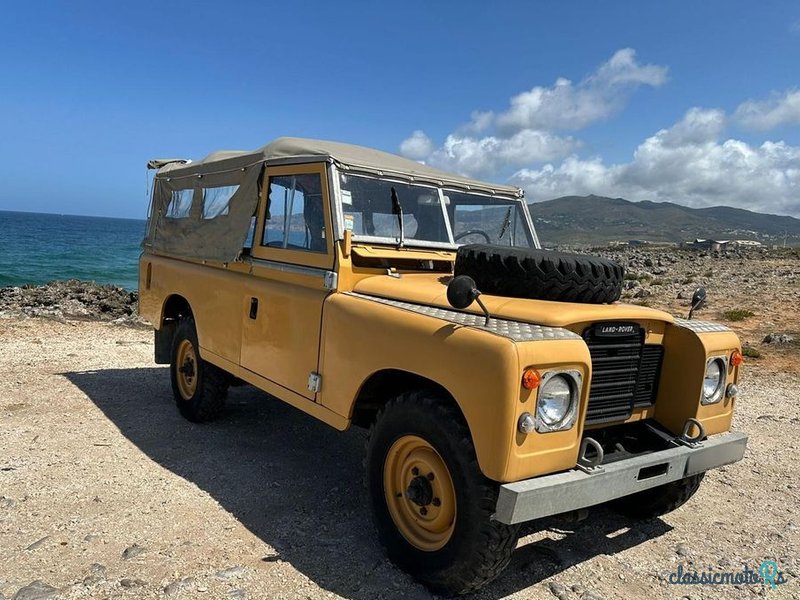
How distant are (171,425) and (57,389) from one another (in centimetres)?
201

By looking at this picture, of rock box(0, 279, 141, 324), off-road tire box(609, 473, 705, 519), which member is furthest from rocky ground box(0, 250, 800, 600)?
rock box(0, 279, 141, 324)

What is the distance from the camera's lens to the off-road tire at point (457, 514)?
289 cm

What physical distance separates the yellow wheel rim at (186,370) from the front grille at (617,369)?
13.1 feet

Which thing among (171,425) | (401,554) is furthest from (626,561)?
(171,425)

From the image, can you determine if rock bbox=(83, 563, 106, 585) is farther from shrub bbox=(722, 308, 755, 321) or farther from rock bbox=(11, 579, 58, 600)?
shrub bbox=(722, 308, 755, 321)

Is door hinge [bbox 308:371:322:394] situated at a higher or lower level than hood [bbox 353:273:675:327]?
lower

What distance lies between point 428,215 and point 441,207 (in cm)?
15

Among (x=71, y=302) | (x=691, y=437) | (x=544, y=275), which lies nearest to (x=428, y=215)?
(x=544, y=275)

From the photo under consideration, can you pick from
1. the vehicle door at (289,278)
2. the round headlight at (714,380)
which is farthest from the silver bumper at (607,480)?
the vehicle door at (289,278)

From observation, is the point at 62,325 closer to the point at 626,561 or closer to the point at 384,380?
the point at 384,380

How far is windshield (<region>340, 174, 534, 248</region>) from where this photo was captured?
14.3ft

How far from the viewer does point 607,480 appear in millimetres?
3006

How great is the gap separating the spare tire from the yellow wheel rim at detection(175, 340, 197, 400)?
136 inches

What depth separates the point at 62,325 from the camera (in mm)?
11266
